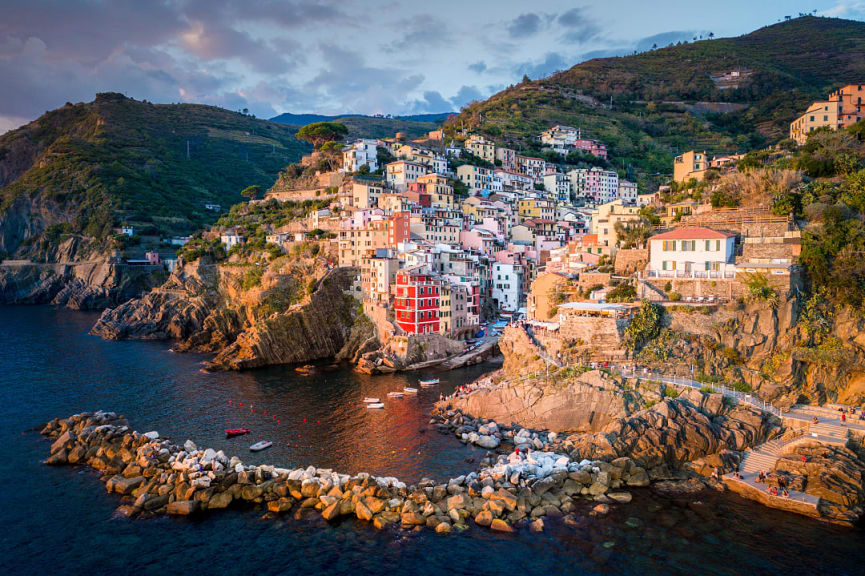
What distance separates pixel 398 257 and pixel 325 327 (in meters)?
11.2

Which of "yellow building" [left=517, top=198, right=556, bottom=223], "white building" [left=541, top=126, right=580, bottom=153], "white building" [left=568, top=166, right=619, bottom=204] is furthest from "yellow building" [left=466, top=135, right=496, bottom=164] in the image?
"yellow building" [left=517, top=198, right=556, bottom=223]

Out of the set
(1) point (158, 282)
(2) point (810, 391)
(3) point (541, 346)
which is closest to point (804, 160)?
(2) point (810, 391)

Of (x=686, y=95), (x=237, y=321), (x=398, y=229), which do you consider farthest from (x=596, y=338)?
(x=686, y=95)

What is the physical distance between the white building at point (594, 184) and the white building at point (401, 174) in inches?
1401

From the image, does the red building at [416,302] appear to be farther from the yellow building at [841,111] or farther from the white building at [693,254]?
the yellow building at [841,111]

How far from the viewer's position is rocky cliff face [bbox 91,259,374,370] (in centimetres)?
5081

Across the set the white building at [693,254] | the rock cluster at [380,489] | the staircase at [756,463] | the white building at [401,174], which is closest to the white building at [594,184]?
the white building at [401,174]

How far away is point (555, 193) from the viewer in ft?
305

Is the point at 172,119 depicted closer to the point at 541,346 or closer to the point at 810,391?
the point at 541,346

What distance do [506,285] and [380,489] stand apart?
41.7 meters

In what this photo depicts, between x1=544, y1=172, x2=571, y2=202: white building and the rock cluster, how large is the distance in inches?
2887

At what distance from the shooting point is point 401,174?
76312 mm

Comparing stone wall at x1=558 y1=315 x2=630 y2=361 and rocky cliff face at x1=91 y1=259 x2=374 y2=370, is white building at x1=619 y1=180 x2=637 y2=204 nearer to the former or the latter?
rocky cliff face at x1=91 y1=259 x2=374 y2=370

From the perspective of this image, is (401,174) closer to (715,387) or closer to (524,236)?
(524,236)
